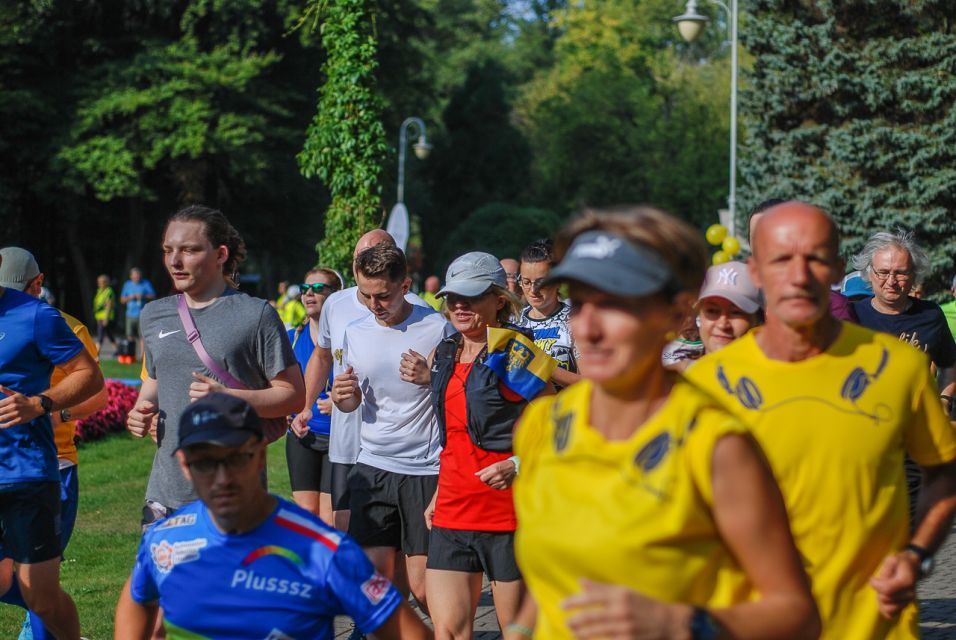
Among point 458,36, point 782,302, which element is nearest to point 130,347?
point 782,302

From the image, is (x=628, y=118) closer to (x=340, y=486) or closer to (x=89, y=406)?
(x=340, y=486)

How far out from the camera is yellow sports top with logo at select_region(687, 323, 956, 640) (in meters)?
3.49

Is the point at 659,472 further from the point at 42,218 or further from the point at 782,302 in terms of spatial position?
the point at 42,218

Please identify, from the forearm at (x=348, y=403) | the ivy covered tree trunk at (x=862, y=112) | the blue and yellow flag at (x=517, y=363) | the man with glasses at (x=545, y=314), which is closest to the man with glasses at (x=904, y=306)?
the man with glasses at (x=545, y=314)

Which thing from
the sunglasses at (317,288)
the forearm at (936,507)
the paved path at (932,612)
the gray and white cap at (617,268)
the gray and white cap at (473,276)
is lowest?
the paved path at (932,612)

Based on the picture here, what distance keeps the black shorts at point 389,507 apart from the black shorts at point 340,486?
581mm

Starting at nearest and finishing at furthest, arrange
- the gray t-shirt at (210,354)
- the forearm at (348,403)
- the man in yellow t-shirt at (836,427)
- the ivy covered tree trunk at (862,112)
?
1. the man in yellow t-shirt at (836,427)
2. the gray t-shirt at (210,354)
3. the forearm at (348,403)
4. the ivy covered tree trunk at (862,112)

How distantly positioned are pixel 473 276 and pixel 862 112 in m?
26.7

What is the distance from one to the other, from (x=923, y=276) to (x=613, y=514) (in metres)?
5.15

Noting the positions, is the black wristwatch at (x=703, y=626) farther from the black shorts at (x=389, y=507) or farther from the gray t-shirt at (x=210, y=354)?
the black shorts at (x=389, y=507)

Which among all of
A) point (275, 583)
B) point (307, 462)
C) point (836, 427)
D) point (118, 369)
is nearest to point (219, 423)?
point (275, 583)

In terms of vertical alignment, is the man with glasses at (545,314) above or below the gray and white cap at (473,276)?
below

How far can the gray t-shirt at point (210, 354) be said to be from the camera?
565 cm

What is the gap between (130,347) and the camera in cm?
2934
